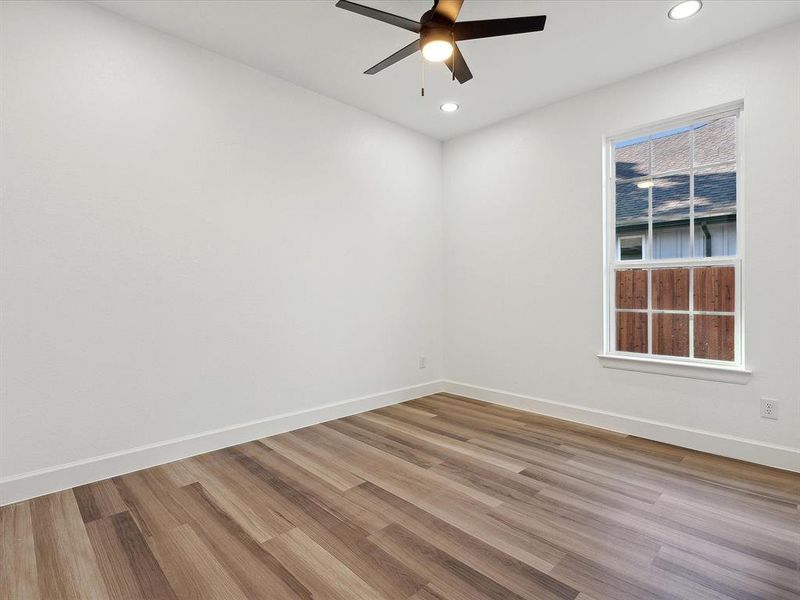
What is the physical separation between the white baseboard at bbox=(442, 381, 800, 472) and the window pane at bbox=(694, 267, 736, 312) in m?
0.91

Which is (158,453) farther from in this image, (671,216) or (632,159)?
(632,159)

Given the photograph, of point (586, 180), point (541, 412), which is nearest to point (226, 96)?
point (586, 180)

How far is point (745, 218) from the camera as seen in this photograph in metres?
2.79

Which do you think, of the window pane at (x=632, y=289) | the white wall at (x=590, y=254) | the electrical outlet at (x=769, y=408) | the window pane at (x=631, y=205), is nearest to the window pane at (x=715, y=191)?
the white wall at (x=590, y=254)

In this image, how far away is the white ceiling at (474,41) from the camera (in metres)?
2.49

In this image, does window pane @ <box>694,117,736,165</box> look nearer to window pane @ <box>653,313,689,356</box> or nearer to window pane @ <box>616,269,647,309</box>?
window pane @ <box>616,269,647,309</box>

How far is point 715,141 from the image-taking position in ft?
9.87

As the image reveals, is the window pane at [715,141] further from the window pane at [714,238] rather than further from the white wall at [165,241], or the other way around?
the white wall at [165,241]

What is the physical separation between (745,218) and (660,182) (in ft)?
2.21

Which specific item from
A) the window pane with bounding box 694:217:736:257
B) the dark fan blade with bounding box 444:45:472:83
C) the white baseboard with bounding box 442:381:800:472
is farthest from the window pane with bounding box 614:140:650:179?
the white baseboard with bounding box 442:381:800:472

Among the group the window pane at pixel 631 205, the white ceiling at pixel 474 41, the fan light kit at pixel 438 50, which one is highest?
the white ceiling at pixel 474 41

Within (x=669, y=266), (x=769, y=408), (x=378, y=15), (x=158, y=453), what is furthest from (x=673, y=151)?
(x=158, y=453)

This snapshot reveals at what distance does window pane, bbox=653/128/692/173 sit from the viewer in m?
3.13

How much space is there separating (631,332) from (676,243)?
2.58 feet
